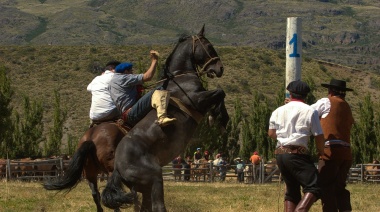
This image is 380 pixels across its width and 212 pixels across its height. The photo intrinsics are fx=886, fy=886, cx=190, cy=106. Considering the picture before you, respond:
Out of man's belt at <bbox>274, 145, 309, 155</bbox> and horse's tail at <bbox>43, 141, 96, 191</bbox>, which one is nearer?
man's belt at <bbox>274, 145, 309, 155</bbox>

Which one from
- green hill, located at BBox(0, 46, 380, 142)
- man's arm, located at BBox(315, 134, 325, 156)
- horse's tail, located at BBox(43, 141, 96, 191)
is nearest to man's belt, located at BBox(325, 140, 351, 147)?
man's arm, located at BBox(315, 134, 325, 156)

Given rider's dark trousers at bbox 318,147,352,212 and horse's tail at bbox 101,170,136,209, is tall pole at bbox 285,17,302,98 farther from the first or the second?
horse's tail at bbox 101,170,136,209

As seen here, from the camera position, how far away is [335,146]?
38.5 feet

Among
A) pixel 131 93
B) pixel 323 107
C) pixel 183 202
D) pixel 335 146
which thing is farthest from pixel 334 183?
pixel 183 202

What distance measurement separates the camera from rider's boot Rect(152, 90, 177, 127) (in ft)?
37.1

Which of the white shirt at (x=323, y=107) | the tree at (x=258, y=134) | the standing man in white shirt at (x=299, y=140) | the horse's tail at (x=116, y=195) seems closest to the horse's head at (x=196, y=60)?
the white shirt at (x=323, y=107)

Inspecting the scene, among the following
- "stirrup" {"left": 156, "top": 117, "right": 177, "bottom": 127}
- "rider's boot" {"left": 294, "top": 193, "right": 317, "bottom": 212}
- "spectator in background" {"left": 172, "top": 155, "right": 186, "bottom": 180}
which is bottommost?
"spectator in background" {"left": 172, "top": 155, "right": 186, "bottom": 180}

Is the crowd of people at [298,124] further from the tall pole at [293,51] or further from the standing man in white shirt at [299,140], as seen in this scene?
the tall pole at [293,51]

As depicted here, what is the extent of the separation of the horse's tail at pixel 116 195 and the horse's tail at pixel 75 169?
4.53 ft

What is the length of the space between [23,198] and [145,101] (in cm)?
708

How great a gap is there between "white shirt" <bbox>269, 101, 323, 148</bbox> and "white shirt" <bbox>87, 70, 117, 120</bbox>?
10.6ft

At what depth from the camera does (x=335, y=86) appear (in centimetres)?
1187

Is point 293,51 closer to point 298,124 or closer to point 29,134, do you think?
point 298,124

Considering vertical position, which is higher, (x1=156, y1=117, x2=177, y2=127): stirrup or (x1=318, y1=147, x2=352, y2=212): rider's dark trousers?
(x1=156, y1=117, x2=177, y2=127): stirrup
